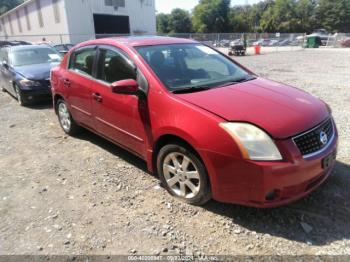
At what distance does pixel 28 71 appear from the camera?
7.87 metres

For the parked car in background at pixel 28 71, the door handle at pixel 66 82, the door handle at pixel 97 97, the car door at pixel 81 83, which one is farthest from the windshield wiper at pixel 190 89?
the parked car in background at pixel 28 71

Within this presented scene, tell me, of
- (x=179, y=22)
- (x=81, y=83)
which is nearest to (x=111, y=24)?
(x=81, y=83)

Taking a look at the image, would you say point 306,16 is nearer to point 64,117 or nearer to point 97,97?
point 64,117

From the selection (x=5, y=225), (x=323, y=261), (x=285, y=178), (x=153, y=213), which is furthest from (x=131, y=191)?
(x=323, y=261)

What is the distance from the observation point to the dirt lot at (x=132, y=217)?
9.01ft

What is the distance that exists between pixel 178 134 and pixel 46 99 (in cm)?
600

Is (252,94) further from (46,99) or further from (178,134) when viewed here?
(46,99)

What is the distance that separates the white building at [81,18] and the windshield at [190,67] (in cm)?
3152

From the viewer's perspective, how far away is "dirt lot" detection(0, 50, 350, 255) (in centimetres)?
275

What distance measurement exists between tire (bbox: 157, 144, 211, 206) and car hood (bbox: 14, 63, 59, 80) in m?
5.53

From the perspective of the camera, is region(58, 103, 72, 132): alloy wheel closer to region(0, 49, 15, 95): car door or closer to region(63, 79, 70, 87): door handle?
region(63, 79, 70, 87): door handle

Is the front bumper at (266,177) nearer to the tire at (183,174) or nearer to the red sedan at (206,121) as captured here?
the red sedan at (206,121)

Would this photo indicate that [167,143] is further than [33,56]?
No

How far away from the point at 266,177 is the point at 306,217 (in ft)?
2.68
